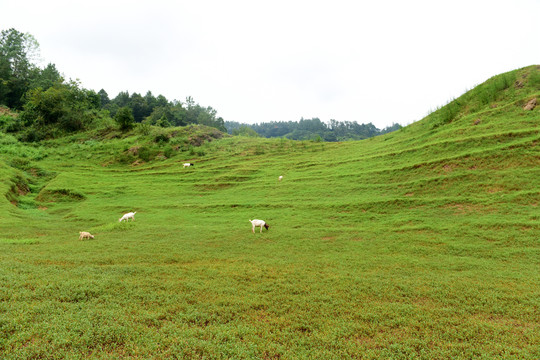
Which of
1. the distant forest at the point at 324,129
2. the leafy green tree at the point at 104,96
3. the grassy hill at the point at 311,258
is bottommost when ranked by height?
the grassy hill at the point at 311,258

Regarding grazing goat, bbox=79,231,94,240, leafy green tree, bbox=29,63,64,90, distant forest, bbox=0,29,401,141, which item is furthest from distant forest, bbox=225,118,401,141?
grazing goat, bbox=79,231,94,240

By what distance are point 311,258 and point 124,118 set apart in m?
55.3

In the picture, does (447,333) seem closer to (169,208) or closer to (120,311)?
(120,311)

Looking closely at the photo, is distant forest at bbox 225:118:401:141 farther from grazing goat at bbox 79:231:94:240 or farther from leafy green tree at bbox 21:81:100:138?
grazing goat at bbox 79:231:94:240

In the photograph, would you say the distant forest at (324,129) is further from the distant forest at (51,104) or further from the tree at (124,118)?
the tree at (124,118)

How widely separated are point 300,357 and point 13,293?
6.93 meters

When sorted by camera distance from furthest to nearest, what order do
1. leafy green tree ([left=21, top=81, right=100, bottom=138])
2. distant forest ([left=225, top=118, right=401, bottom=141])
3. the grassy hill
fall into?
distant forest ([left=225, top=118, right=401, bottom=141])
leafy green tree ([left=21, top=81, right=100, bottom=138])
the grassy hill

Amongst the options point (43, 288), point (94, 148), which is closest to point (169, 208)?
point (43, 288)

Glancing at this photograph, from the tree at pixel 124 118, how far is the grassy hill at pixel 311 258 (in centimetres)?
2935

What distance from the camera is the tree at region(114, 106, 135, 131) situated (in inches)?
2040

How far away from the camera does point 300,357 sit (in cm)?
485

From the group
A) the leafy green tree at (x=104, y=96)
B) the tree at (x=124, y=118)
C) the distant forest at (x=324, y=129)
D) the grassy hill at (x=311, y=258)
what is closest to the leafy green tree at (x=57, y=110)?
the tree at (x=124, y=118)

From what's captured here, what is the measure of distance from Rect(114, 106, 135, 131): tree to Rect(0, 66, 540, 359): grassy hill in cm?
2935

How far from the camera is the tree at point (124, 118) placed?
51.8 m
